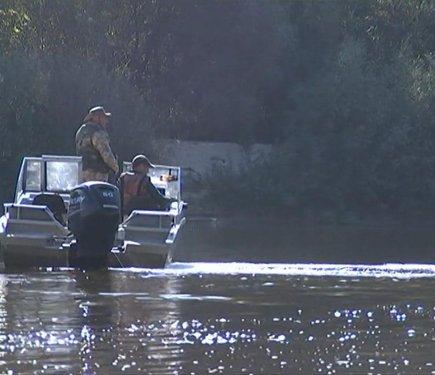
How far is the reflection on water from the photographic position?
1087 cm

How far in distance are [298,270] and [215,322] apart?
15.9 ft

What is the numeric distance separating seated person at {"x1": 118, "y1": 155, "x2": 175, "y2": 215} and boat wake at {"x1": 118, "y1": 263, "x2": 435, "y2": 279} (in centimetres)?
79

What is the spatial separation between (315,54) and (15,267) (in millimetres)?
26515

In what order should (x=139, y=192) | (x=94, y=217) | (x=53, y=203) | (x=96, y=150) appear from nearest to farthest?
(x=94, y=217)
(x=96, y=150)
(x=139, y=192)
(x=53, y=203)

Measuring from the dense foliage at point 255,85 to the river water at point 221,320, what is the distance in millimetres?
17786

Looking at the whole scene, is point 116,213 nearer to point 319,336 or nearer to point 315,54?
point 319,336

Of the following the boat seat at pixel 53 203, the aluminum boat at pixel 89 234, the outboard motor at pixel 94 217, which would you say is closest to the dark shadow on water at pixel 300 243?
the boat seat at pixel 53 203

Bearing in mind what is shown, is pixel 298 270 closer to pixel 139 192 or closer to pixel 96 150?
pixel 139 192

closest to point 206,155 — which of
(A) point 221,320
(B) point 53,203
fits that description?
(B) point 53,203

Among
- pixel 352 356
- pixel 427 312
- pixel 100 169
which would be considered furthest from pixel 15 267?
pixel 352 356

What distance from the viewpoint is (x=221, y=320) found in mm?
13000

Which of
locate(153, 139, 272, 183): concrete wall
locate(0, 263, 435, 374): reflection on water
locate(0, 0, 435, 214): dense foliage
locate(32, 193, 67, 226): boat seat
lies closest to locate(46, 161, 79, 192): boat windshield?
locate(32, 193, 67, 226): boat seat

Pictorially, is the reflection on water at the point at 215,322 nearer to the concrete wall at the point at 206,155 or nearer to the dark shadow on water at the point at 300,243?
the dark shadow on water at the point at 300,243

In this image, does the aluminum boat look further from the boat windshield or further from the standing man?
the boat windshield
